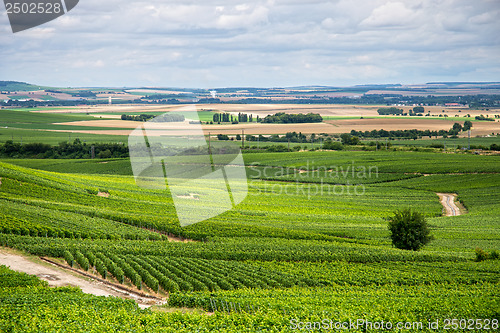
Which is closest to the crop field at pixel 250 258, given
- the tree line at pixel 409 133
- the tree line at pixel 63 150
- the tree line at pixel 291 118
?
the tree line at pixel 63 150

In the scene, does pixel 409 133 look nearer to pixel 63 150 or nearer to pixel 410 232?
pixel 63 150

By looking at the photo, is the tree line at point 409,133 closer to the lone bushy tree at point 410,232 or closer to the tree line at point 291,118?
the tree line at point 291,118

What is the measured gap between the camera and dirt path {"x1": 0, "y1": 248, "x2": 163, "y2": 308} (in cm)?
2721

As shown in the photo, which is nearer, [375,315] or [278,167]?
[375,315]

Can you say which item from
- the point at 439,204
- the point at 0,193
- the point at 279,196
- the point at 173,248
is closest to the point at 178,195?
the point at 279,196

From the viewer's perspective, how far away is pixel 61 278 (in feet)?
94.3

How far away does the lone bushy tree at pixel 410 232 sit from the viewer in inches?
1751

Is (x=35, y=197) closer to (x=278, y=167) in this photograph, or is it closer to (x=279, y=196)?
(x=279, y=196)

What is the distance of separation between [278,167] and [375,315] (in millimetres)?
77230

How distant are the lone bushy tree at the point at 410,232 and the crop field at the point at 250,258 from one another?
1.72 meters

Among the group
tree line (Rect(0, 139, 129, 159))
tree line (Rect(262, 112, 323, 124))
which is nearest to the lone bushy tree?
tree line (Rect(0, 139, 129, 159))

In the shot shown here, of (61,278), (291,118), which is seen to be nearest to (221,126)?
(291,118)

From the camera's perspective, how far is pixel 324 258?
121 ft

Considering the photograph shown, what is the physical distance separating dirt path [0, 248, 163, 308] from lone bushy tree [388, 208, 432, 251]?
1059 inches
